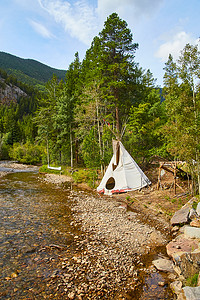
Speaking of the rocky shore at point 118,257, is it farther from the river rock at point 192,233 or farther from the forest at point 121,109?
the forest at point 121,109

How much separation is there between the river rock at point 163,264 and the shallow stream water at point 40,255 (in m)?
0.21

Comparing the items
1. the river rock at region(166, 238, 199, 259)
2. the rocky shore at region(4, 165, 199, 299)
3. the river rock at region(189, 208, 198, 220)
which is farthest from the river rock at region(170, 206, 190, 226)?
the river rock at region(166, 238, 199, 259)

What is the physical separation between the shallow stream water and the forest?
21.2 ft

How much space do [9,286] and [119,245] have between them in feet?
12.1

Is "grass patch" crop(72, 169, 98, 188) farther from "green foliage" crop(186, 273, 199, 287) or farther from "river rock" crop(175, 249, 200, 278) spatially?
"green foliage" crop(186, 273, 199, 287)

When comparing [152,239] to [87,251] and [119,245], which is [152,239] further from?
[87,251]

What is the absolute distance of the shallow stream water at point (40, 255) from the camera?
4.59 meters

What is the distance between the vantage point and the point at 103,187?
15.2 meters

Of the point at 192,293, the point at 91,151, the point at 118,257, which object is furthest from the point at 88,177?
the point at 192,293

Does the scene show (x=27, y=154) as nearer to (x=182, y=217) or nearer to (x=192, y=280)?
(x=182, y=217)

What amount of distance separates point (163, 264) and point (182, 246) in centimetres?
100

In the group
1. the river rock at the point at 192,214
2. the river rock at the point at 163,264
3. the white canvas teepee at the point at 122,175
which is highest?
the white canvas teepee at the point at 122,175

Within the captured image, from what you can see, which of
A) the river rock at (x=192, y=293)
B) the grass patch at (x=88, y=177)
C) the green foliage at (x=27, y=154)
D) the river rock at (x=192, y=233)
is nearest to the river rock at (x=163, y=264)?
the river rock at (x=192, y=233)

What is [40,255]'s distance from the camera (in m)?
6.14
